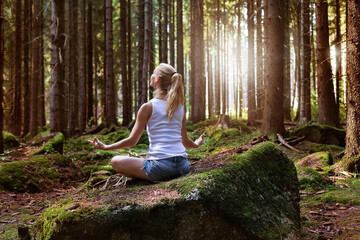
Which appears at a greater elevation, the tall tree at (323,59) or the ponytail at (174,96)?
the tall tree at (323,59)

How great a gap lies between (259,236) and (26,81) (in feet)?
56.4

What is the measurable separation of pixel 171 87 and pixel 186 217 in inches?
67.2

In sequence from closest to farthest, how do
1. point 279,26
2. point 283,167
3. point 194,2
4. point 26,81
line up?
point 283,167 < point 279,26 < point 26,81 < point 194,2

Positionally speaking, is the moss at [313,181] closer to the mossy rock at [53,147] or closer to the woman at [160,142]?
the woman at [160,142]

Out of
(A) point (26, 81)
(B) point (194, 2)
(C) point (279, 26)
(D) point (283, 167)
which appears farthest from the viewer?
(B) point (194, 2)

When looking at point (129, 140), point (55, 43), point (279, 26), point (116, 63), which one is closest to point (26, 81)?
point (55, 43)

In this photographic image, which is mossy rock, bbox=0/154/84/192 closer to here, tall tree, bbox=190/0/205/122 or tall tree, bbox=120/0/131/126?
tall tree, bbox=120/0/131/126

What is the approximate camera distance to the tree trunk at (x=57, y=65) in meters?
10.8

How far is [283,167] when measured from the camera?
Result: 4.44 meters

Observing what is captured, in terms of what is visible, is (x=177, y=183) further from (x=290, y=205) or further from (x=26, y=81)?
(x=26, y=81)

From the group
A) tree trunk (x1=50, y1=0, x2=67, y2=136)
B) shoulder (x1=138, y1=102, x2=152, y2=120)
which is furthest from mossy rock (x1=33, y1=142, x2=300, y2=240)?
tree trunk (x1=50, y1=0, x2=67, y2=136)

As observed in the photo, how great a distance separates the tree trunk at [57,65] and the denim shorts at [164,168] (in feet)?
27.7

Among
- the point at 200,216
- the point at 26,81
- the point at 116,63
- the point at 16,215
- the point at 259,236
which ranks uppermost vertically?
the point at 116,63

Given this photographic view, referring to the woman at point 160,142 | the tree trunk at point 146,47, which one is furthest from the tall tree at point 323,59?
the woman at point 160,142
